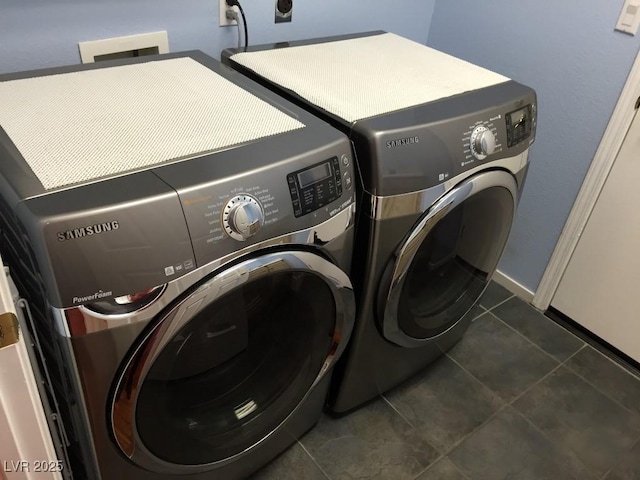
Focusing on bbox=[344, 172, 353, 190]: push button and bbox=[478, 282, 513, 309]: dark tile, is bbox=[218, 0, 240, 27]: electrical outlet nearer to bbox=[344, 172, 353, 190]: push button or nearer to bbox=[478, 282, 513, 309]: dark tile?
bbox=[344, 172, 353, 190]: push button

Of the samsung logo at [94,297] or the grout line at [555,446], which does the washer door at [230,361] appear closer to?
the samsung logo at [94,297]

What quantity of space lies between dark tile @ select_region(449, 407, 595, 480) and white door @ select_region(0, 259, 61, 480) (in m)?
0.99

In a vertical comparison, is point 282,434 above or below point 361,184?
below

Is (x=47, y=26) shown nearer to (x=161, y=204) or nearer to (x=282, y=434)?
(x=161, y=204)

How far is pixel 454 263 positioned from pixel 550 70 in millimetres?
695

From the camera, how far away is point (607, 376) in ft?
5.57

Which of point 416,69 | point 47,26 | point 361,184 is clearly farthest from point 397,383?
point 47,26

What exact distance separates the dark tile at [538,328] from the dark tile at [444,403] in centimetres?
31

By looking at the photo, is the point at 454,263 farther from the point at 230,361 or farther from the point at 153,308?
the point at 153,308

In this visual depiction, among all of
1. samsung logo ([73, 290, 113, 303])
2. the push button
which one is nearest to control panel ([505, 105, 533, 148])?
the push button

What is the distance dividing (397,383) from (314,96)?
0.82 meters

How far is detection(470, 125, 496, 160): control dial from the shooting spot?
1.09m

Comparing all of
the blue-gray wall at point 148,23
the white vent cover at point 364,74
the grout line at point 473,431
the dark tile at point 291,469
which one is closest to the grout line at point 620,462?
the grout line at point 473,431

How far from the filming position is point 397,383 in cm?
151
